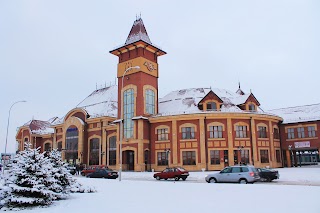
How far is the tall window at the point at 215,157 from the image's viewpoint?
1693 inches

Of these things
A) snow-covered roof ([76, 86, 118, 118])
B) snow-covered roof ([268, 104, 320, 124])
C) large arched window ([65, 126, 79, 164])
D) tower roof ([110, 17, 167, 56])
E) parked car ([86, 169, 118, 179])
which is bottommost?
parked car ([86, 169, 118, 179])

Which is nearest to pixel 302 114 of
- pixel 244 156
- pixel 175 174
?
pixel 244 156

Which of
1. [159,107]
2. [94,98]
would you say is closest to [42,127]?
[94,98]

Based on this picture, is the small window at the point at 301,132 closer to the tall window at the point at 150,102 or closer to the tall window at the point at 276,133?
the tall window at the point at 276,133

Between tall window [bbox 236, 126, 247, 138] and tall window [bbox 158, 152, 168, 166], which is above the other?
tall window [bbox 236, 126, 247, 138]

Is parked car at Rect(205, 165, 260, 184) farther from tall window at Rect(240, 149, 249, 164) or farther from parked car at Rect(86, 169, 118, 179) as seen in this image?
tall window at Rect(240, 149, 249, 164)

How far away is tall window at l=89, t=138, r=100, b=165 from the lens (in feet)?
173

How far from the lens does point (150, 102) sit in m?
49.1

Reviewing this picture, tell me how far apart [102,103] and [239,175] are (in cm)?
3848

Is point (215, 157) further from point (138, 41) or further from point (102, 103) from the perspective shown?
point (102, 103)

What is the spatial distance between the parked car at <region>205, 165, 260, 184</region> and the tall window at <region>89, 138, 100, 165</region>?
31.1 meters

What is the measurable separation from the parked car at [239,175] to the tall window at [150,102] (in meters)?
24.6

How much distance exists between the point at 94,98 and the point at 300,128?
37806 millimetres

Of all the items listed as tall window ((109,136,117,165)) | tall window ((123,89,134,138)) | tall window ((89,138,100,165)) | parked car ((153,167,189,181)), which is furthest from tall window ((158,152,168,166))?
parked car ((153,167,189,181))
